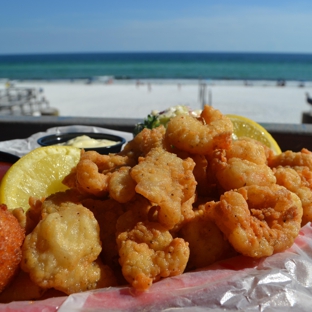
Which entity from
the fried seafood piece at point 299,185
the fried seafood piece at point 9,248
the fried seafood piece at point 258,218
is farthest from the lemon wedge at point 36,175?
the fried seafood piece at point 299,185

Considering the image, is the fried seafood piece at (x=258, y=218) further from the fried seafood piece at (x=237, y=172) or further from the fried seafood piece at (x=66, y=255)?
the fried seafood piece at (x=66, y=255)

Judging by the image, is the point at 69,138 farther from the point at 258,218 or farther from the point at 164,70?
the point at 164,70

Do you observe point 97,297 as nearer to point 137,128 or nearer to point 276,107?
point 137,128

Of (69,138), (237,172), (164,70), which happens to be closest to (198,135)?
(237,172)

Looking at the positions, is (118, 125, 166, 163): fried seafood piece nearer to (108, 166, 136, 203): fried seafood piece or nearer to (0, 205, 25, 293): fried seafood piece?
(108, 166, 136, 203): fried seafood piece

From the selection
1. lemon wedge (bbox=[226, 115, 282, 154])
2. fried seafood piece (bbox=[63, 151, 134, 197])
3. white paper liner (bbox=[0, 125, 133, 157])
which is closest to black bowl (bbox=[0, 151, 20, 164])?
white paper liner (bbox=[0, 125, 133, 157])

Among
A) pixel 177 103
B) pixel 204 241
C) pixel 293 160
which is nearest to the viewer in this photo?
pixel 204 241
